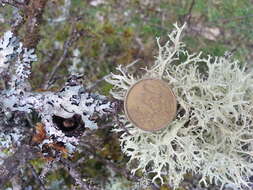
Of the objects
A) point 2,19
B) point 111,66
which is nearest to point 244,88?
point 111,66

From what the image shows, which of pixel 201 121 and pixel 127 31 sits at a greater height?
pixel 201 121

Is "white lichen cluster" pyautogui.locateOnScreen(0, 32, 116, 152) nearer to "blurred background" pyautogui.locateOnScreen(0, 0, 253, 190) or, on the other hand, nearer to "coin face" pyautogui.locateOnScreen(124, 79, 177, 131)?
"coin face" pyautogui.locateOnScreen(124, 79, 177, 131)

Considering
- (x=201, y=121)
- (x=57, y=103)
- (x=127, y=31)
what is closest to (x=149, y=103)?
(x=201, y=121)

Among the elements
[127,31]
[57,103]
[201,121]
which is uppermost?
[57,103]

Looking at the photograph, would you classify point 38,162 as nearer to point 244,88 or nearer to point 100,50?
point 100,50

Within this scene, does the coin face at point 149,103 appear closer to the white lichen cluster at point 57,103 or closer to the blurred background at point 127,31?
the white lichen cluster at point 57,103

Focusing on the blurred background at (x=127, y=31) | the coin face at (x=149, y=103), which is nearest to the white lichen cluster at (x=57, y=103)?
the coin face at (x=149, y=103)

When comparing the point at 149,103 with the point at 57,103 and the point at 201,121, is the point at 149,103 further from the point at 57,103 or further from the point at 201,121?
the point at 57,103
